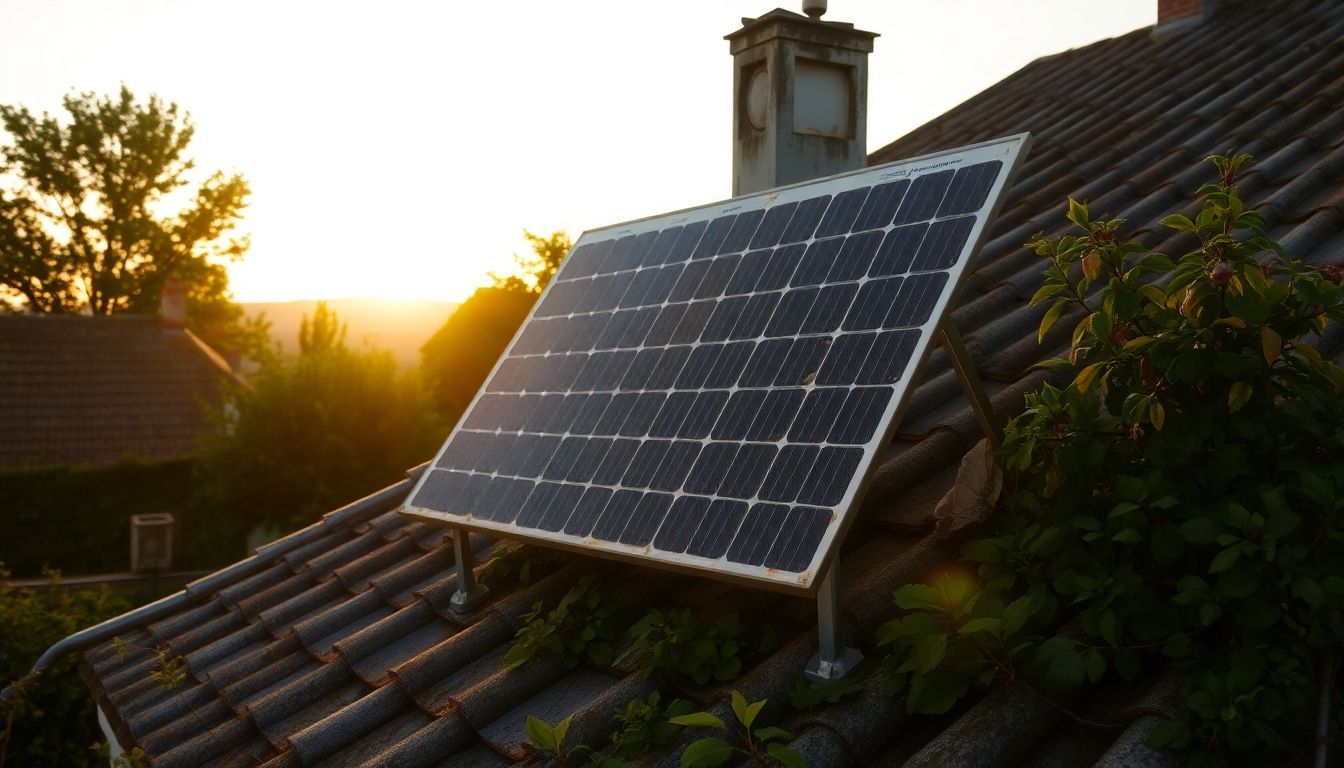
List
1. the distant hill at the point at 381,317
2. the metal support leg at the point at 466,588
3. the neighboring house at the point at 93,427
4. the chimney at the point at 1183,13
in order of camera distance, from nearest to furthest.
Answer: the metal support leg at the point at 466,588
the chimney at the point at 1183,13
the neighboring house at the point at 93,427
the distant hill at the point at 381,317

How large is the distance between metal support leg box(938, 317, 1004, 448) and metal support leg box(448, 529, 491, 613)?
2.43 m

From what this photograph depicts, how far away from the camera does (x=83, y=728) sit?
1070 centimetres

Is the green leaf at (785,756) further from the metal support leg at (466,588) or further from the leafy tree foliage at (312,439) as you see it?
the leafy tree foliage at (312,439)

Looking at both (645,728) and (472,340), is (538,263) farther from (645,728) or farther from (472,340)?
(645,728)

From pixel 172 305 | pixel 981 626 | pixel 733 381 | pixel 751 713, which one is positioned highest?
pixel 172 305

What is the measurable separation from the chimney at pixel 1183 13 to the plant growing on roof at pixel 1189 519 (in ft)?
26.0

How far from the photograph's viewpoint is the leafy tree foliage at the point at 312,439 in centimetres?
2864

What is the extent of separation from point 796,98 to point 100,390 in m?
31.6

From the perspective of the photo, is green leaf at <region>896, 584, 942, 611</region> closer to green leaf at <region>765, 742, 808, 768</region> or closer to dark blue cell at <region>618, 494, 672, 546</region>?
green leaf at <region>765, 742, 808, 768</region>

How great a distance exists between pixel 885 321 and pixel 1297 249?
2.44m

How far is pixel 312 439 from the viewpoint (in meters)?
29.1

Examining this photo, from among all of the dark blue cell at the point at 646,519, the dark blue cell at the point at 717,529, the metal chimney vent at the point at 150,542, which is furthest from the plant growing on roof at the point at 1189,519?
the metal chimney vent at the point at 150,542

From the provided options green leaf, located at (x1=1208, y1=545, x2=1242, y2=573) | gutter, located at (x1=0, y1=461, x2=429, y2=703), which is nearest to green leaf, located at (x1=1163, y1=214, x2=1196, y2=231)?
green leaf, located at (x1=1208, y1=545, x2=1242, y2=573)

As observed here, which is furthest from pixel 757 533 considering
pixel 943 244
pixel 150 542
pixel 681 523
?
pixel 150 542
